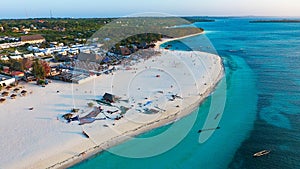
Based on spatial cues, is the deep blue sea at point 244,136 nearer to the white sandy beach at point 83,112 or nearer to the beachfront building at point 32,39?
the white sandy beach at point 83,112

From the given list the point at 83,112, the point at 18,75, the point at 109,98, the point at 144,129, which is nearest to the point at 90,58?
the point at 18,75

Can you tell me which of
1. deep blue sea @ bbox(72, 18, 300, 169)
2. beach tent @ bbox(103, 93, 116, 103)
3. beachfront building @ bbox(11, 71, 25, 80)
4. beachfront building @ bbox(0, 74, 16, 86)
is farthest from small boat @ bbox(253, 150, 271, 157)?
beachfront building @ bbox(11, 71, 25, 80)

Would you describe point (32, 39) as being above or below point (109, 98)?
above

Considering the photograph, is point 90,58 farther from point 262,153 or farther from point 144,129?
point 262,153

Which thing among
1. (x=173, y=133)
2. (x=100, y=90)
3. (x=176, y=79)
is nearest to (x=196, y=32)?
(x=176, y=79)

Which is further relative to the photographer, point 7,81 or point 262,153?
point 7,81

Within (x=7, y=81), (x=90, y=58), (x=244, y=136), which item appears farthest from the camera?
(x=90, y=58)

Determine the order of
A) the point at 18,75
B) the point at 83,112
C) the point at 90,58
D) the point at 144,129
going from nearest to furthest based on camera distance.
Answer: the point at 144,129 < the point at 83,112 < the point at 18,75 < the point at 90,58

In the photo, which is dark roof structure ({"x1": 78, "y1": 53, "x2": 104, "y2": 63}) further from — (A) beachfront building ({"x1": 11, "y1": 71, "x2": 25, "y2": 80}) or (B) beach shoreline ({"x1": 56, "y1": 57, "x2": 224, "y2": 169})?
(B) beach shoreline ({"x1": 56, "y1": 57, "x2": 224, "y2": 169})

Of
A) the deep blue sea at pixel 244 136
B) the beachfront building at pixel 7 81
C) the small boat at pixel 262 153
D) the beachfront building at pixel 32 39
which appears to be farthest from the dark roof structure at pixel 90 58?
the small boat at pixel 262 153
